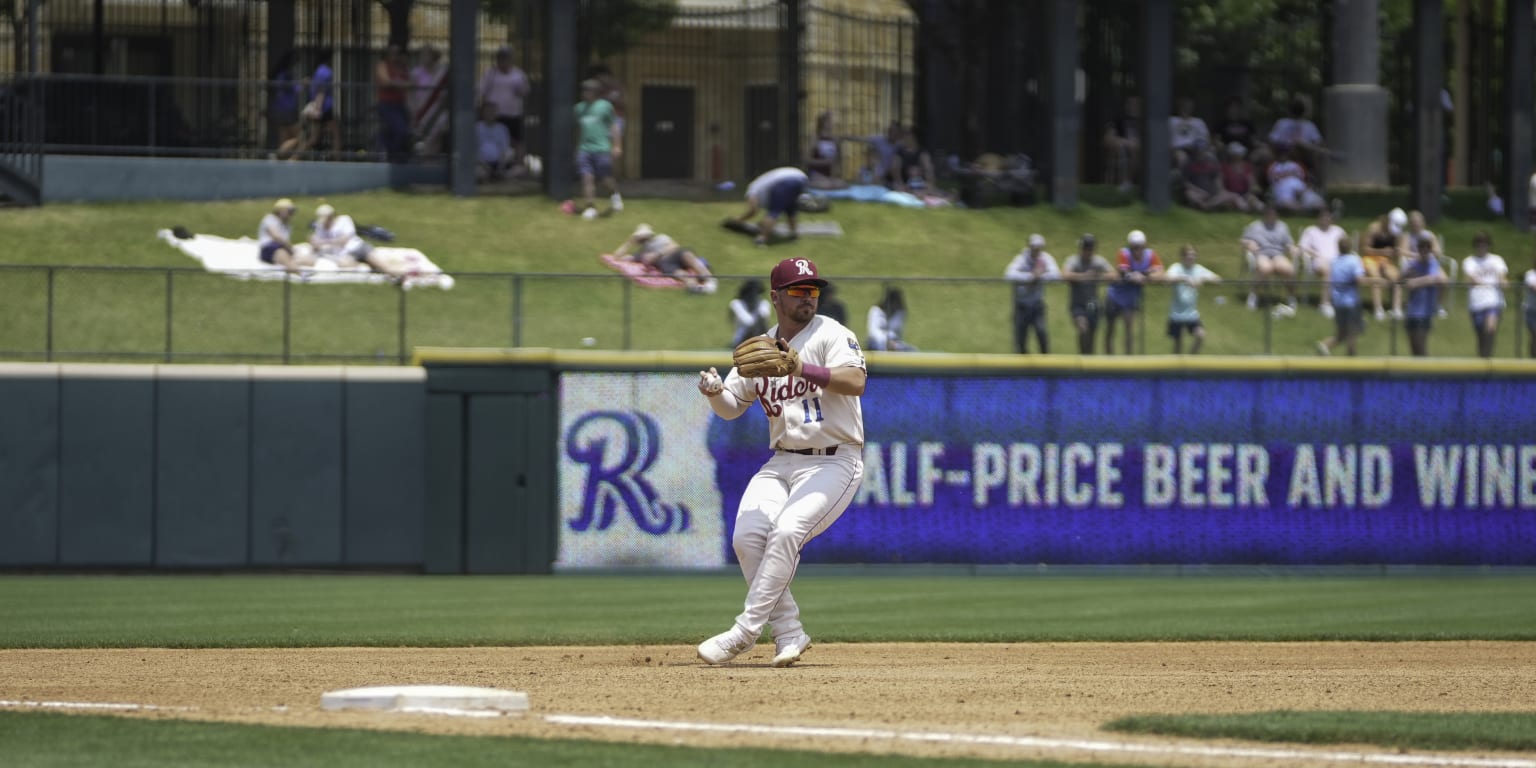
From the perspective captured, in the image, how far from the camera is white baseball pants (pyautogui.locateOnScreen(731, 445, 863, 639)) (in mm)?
9180

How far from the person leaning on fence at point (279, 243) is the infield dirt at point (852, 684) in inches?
388

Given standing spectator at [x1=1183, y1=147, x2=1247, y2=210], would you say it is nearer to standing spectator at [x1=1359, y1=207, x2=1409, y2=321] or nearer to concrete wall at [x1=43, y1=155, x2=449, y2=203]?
standing spectator at [x1=1359, y1=207, x2=1409, y2=321]

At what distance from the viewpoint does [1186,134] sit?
28969mm

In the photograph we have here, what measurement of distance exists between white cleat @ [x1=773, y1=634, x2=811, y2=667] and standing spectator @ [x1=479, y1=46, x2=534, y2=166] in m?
17.9

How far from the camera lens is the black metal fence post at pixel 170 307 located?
60.3 ft

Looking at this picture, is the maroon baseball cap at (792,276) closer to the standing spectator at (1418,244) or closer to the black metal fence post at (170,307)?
the black metal fence post at (170,307)

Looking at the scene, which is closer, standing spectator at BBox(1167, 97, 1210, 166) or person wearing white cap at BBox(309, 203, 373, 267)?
person wearing white cap at BBox(309, 203, 373, 267)

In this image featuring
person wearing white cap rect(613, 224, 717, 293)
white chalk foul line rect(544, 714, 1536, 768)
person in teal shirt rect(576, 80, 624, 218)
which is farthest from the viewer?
person in teal shirt rect(576, 80, 624, 218)

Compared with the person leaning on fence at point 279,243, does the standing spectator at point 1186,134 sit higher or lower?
higher

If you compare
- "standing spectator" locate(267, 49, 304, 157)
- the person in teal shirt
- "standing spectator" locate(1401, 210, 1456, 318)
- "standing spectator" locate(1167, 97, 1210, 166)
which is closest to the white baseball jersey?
"standing spectator" locate(1401, 210, 1456, 318)

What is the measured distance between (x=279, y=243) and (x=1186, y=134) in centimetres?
1420

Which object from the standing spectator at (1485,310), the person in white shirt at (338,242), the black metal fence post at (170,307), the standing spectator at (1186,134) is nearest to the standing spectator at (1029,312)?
the standing spectator at (1485,310)

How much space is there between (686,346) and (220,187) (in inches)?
359

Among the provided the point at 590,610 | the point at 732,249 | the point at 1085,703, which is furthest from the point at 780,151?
the point at 1085,703
